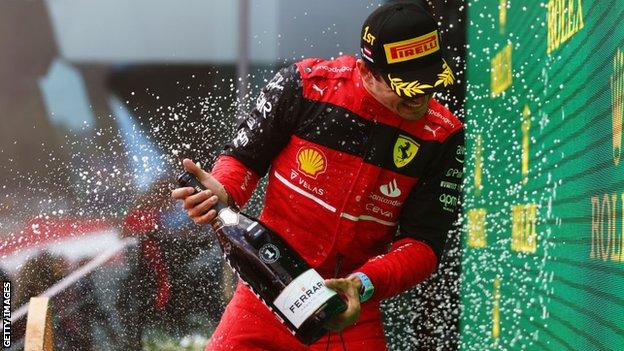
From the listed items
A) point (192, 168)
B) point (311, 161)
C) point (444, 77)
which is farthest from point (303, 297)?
point (444, 77)

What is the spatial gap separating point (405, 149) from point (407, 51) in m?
0.34

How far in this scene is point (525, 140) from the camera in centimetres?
408

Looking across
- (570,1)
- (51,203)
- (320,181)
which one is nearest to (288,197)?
(320,181)

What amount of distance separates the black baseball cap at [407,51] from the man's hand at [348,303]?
0.52 m

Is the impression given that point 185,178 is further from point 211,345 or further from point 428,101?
point 428,101

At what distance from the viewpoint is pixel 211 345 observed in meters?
3.03

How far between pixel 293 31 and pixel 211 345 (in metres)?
2.08

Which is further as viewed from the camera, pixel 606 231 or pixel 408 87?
pixel 606 231

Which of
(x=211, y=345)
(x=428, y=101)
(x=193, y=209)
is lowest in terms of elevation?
(x=211, y=345)

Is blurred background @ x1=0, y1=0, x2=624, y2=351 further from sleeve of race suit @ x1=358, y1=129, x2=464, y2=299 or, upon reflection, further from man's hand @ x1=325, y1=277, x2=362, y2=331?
man's hand @ x1=325, y1=277, x2=362, y2=331

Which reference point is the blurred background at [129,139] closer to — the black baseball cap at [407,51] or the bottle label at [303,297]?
the black baseball cap at [407,51]

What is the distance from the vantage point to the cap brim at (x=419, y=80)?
274 centimetres

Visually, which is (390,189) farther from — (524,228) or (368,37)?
(524,228)

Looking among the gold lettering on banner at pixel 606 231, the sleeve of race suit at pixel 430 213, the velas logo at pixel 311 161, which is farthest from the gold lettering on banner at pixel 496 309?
the velas logo at pixel 311 161
